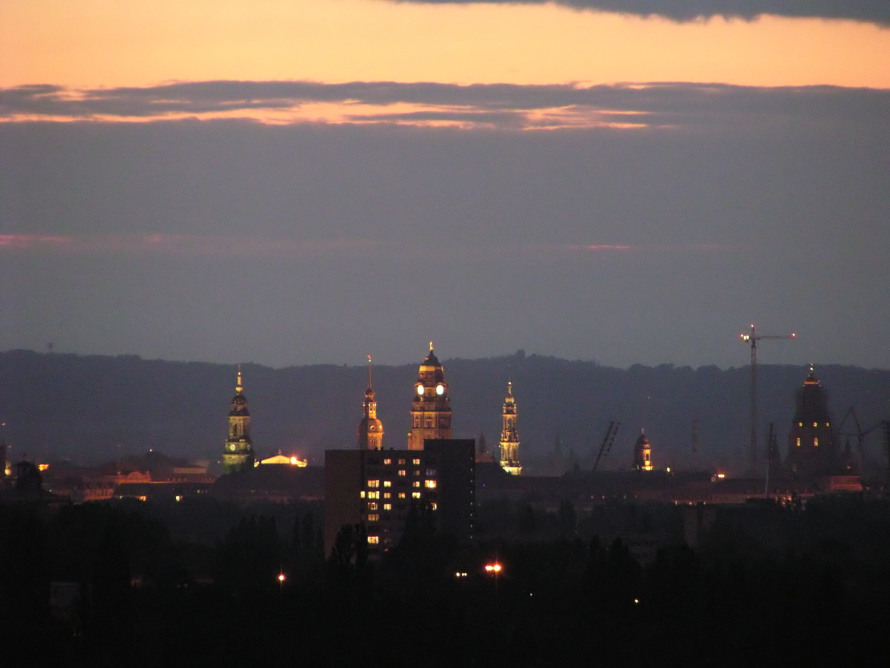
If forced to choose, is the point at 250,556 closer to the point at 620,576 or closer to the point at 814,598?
the point at 620,576

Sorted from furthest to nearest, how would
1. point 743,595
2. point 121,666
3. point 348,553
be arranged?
point 348,553
point 743,595
point 121,666

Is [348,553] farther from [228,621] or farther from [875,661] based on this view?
[875,661]

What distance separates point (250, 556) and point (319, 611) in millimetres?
35000

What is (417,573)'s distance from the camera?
193125mm

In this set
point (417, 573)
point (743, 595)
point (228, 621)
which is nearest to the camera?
point (228, 621)

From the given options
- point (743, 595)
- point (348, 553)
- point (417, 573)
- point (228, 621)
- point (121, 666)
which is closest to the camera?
point (121, 666)

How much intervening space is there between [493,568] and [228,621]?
44.1 meters

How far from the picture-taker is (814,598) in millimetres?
159625

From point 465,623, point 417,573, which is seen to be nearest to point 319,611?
point 465,623

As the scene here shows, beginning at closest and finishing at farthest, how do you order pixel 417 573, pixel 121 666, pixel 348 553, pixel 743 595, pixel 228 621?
pixel 121 666
pixel 228 621
pixel 743 595
pixel 348 553
pixel 417 573

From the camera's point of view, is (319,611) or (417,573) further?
(417,573)

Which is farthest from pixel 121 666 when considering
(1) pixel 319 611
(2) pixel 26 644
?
(1) pixel 319 611

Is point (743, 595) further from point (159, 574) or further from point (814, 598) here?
point (159, 574)

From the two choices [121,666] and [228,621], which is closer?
[121,666]
